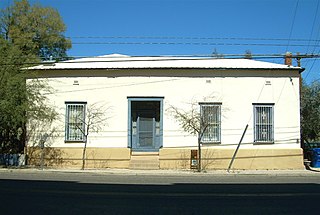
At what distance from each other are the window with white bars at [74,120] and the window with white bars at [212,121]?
7.25m

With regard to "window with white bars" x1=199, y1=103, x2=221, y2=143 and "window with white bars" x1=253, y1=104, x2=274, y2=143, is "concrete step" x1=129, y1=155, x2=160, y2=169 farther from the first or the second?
"window with white bars" x1=253, y1=104, x2=274, y2=143

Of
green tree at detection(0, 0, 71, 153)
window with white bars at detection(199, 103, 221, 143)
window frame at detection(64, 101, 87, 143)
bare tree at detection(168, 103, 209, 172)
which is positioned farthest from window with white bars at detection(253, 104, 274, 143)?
green tree at detection(0, 0, 71, 153)

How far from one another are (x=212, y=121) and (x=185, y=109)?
69.1 inches

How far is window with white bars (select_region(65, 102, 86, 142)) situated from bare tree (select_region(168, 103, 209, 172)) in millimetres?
5357

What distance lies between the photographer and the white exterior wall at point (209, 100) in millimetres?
22953

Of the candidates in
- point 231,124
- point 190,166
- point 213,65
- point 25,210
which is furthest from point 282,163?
point 25,210

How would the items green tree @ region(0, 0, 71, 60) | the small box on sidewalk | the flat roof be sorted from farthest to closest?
green tree @ region(0, 0, 71, 60), the flat roof, the small box on sidewalk

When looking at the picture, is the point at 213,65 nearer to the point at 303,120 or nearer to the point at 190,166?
the point at 190,166

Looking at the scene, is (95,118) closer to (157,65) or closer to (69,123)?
(69,123)

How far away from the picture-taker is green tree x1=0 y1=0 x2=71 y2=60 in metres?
39.2

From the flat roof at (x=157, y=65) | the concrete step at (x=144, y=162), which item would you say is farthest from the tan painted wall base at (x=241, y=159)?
the flat roof at (x=157, y=65)

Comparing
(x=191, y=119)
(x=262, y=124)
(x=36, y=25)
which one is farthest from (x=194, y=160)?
(x=36, y=25)

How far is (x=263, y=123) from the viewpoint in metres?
23.1

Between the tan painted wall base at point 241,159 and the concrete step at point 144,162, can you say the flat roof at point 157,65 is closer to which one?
the tan painted wall base at point 241,159
